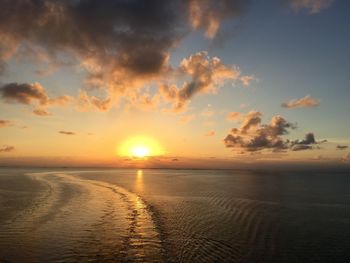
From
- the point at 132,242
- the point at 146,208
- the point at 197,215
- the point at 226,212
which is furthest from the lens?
the point at 146,208

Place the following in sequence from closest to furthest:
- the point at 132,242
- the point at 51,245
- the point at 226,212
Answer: the point at 51,245 < the point at 132,242 < the point at 226,212

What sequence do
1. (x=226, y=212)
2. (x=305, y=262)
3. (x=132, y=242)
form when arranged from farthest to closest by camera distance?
(x=226, y=212) < (x=132, y=242) < (x=305, y=262)

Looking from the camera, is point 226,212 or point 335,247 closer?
point 335,247

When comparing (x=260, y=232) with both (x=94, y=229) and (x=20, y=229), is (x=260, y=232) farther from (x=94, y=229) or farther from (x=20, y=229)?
(x=20, y=229)

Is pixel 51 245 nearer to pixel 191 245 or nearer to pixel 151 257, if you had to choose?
pixel 151 257

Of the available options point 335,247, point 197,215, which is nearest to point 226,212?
point 197,215

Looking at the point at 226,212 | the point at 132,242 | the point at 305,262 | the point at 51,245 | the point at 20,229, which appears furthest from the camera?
the point at 226,212

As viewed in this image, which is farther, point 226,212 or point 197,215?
point 226,212

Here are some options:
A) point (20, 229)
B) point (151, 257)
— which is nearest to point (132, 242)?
point (151, 257)

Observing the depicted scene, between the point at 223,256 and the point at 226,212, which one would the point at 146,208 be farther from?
the point at 223,256
